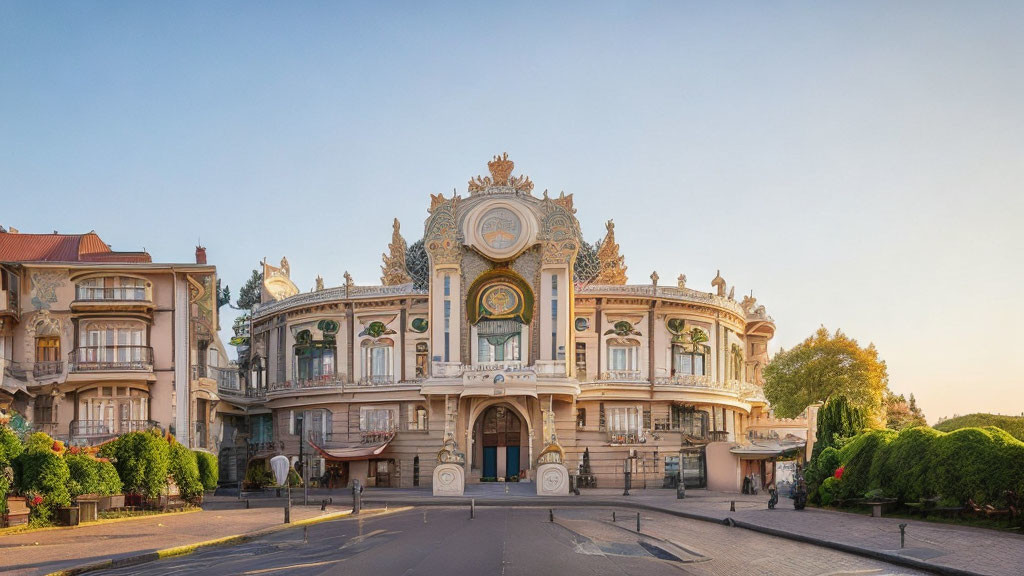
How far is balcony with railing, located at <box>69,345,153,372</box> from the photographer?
50.3 metres

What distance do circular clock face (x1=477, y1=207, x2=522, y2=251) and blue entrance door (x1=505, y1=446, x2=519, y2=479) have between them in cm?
1277

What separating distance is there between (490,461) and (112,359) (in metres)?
23.9

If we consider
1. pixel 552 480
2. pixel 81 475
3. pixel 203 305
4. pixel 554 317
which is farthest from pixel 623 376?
pixel 81 475

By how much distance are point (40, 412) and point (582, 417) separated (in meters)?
32.7

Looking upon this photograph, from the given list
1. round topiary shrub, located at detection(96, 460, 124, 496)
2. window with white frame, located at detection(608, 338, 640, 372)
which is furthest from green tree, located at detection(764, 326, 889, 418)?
round topiary shrub, located at detection(96, 460, 124, 496)

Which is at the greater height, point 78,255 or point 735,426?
point 78,255

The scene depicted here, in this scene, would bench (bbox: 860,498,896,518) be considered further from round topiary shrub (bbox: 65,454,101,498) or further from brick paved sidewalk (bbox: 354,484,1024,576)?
round topiary shrub (bbox: 65,454,101,498)

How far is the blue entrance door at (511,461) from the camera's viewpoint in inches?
2484

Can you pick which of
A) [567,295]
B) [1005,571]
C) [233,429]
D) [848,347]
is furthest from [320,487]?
[1005,571]

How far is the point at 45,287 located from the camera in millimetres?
50156

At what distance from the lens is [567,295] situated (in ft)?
204

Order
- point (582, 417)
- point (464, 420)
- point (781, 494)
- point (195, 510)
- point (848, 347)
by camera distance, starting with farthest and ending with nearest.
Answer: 1. point (848, 347)
2. point (582, 417)
3. point (464, 420)
4. point (781, 494)
5. point (195, 510)

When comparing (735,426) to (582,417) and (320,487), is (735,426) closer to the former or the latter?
(582,417)

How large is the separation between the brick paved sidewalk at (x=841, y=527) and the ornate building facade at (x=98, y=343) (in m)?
12.5
